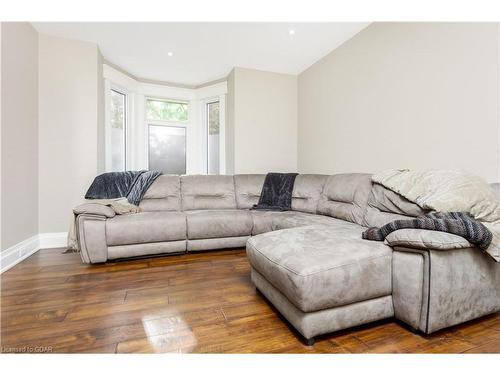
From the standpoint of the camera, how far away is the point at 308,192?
3.18 m

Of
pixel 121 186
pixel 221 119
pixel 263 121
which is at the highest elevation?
pixel 221 119

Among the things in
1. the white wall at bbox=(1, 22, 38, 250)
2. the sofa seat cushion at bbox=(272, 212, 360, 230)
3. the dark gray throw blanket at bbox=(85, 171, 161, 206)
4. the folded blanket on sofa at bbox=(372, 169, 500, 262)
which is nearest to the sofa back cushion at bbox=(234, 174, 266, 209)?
the sofa seat cushion at bbox=(272, 212, 360, 230)

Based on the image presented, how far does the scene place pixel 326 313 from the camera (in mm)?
1230

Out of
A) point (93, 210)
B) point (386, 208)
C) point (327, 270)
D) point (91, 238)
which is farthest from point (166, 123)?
point (327, 270)

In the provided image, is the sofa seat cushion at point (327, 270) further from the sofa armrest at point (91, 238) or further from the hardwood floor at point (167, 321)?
the sofa armrest at point (91, 238)

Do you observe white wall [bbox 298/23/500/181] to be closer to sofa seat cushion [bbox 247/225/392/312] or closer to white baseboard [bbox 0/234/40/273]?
sofa seat cushion [bbox 247/225/392/312]

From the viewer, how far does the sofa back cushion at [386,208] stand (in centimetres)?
183

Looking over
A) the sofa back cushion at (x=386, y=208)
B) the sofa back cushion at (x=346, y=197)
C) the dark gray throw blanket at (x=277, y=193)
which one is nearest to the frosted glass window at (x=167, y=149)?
the dark gray throw blanket at (x=277, y=193)

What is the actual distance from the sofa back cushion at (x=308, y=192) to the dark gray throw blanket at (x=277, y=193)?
0.27ft

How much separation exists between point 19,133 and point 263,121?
10.2ft

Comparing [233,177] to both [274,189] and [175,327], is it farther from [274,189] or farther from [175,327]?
[175,327]

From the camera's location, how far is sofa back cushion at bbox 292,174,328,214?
3098 mm

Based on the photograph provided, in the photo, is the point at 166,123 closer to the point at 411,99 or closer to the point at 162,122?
the point at 162,122

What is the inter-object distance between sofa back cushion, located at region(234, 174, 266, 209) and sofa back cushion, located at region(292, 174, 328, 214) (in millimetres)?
543
